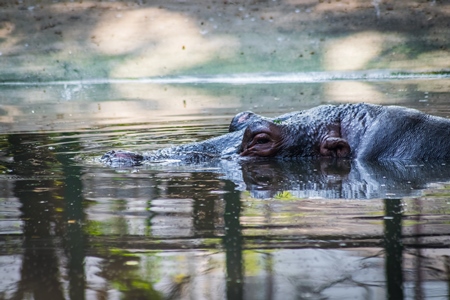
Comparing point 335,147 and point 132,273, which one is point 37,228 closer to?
point 132,273

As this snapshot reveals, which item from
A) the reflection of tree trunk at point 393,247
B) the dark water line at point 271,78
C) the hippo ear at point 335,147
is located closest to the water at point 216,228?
the reflection of tree trunk at point 393,247

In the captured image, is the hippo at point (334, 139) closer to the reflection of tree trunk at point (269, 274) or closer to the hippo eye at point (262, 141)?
the hippo eye at point (262, 141)

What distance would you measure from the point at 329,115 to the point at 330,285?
9.70ft

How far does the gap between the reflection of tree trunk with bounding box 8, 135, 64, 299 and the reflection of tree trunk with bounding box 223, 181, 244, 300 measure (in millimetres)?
564

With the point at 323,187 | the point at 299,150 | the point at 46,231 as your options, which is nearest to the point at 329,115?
the point at 299,150

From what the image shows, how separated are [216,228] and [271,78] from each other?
52.2 feet

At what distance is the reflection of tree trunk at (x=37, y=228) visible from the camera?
2670 millimetres

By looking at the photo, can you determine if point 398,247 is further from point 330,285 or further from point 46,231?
point 46,231

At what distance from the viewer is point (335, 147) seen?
5.41 m

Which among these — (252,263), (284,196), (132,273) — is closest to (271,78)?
(284,196)

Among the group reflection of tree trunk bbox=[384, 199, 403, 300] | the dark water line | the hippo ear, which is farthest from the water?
the dark water line

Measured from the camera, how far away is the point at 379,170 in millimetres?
4965

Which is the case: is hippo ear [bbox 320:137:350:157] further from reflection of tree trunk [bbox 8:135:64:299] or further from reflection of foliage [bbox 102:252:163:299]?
reflection of foliage [bbox 102:252:163:299]

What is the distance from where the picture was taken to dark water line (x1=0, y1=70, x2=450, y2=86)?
1858 cm
